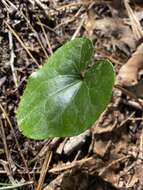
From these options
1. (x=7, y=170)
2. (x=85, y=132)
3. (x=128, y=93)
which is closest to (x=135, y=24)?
(x=128, y=93)

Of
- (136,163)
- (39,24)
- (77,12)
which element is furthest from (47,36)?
(136,163)

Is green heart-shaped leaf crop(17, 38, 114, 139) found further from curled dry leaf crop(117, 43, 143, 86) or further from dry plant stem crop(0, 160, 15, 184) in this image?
curled dry leaf crop(117, 43, 143, 86)

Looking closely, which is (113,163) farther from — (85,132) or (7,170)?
(7,170)

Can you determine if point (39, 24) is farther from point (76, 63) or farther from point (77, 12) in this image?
point (76, 63)

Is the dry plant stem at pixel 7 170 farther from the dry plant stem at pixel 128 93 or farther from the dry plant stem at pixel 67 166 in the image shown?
the dry plant stem at pixel 128 93

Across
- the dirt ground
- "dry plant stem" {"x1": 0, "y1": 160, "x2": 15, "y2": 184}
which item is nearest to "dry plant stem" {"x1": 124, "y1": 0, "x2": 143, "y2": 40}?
the dirt ground

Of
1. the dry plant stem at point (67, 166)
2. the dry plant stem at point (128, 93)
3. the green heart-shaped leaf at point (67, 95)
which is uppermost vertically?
the green heart-shaped leaf at point (67, 95)

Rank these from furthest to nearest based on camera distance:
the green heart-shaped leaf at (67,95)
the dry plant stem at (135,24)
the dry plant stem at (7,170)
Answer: the dry plant stem at (135,24) < the dry plant stem at (7,170) < the green heart-shaped leaf at (67,95)

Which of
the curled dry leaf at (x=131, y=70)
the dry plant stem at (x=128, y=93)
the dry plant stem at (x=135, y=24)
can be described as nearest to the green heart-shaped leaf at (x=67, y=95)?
the dry plant stem at (x=128, y=93)
